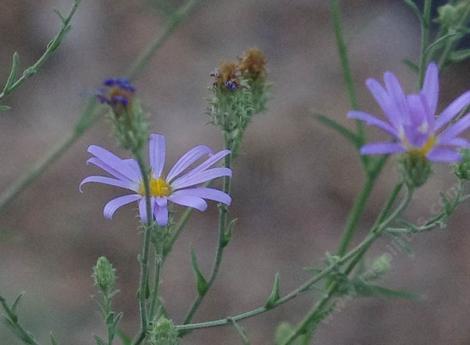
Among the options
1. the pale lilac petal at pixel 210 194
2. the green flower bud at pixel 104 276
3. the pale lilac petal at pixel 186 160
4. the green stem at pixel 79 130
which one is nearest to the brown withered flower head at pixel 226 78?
the pale lilac petal at pixel 186 160

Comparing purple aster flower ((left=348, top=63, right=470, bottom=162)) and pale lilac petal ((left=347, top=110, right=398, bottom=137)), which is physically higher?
purple aster flower ((left=348, top=63, right=470, bottom=162))

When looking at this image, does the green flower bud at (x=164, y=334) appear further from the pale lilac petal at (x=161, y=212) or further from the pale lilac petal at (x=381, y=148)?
the pale lilac petal at (x=381, y=148)

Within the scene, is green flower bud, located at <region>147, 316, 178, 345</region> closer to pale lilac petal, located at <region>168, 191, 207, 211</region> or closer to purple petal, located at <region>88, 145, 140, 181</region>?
pale lilac petal, located at <region>168, 191, 207, 211</region>

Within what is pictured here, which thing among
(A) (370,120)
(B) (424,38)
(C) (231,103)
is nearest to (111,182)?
(C) (231,103)

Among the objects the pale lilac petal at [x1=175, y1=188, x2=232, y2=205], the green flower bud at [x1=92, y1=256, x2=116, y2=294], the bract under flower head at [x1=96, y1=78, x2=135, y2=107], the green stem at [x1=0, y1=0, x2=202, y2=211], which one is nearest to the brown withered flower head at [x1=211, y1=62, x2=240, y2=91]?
the pale lilac petal at [x1=175, y1=188, x2=232, y2=205]

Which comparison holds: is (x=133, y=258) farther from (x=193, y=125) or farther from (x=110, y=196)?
(x=193, y=125)
